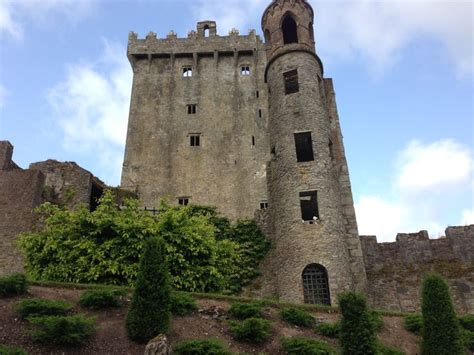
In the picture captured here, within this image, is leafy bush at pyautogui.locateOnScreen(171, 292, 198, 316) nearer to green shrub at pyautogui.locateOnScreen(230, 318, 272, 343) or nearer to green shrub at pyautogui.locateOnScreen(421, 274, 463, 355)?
green shrub at pyautogui.locateOnScreen(230, 318, 272, 343)

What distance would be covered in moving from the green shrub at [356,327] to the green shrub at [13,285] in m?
9.40

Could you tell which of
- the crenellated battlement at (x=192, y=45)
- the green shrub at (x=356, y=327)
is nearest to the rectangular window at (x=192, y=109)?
the crenellated battlement at (x=192, y=45)

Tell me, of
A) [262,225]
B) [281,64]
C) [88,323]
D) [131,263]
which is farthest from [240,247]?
[88,323]

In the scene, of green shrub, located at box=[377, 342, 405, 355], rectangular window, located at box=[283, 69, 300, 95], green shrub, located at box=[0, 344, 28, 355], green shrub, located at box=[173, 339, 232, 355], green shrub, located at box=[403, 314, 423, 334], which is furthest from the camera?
rectangular window, located at box=[283, 69, 300, 95]

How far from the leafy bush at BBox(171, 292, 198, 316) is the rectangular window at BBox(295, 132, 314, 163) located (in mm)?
12591

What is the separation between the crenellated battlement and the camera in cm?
4206

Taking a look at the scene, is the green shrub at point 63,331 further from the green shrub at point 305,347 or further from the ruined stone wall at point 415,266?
the ruined stone wall at point 415,266

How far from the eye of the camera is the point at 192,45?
4247 centimetres

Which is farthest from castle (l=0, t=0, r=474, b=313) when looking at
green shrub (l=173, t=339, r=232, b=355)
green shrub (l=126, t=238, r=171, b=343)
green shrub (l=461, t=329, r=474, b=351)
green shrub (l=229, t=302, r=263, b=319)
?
green shrub (l=126, t=238, r=171, b=343)

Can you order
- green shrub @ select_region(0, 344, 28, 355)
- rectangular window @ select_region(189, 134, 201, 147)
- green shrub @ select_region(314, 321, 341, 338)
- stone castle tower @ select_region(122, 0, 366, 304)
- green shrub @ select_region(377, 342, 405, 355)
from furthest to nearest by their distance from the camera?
1. rectangular window @ select_region(189, 134, 201, 147)
2. stone castle tower @ select_region(122, 0, 366, 304)
3. green shrub @ select_region(314, 321, 341, 338)
4. green shrub @ select_region(377, 342, 405, 355)
5. green shrub @ select_region(0, 344, 28, 355)

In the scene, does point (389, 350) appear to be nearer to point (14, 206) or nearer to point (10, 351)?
point (10, 351)

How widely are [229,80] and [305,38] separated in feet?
44.6

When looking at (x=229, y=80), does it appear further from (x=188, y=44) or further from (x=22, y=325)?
(x=22, y=325)

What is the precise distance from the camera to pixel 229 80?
136 ft
